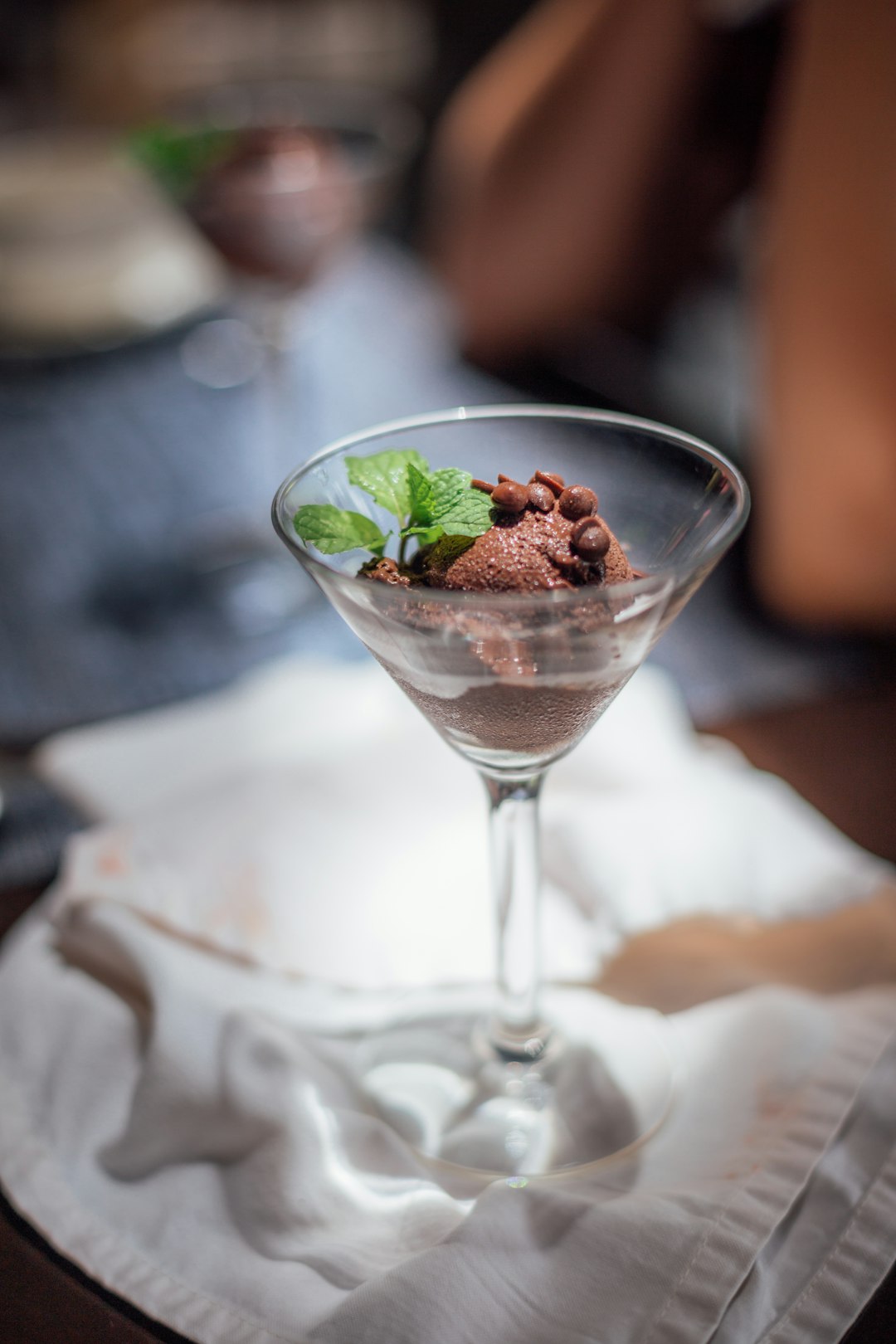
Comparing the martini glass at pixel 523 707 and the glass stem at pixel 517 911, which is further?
the glass stem at pixel 517 911

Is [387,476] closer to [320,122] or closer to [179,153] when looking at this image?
[179,153]

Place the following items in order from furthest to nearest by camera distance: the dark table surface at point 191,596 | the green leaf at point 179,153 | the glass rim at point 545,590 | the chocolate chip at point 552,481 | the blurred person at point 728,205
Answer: the green leaf at point 179,153, the blurred person at point 728,205, the dark table surface at point 191,596, the chocolate chip at point 552,481, the glass rim at point 545,590

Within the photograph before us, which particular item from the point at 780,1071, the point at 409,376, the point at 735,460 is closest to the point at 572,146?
the point at 409,376

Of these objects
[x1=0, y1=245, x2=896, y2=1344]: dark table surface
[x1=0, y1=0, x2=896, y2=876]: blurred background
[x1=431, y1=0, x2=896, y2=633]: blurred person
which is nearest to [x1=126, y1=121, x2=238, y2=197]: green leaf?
[x1=0, y1=0, x2=896, y2=876]: blurred background

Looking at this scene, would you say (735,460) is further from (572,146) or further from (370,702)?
(370,702)

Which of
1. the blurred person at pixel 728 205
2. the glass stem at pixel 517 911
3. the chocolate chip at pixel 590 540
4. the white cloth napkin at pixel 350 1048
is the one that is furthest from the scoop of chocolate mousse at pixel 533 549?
the blurred person at pixel 728 205

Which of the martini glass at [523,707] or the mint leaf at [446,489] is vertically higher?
the mint leaf at [446,489]

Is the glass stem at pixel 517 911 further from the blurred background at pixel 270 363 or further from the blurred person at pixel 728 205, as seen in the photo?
the blurred person at pixel 728 205

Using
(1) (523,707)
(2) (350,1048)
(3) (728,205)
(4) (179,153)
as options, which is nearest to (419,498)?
(1) (523,707)
